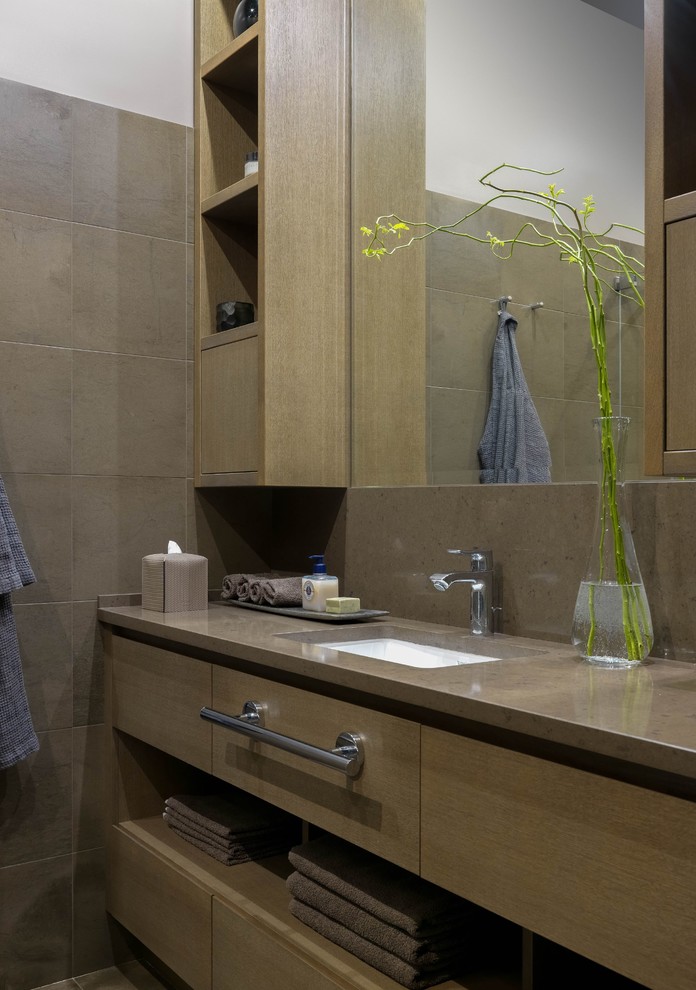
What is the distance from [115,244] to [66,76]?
39 cm

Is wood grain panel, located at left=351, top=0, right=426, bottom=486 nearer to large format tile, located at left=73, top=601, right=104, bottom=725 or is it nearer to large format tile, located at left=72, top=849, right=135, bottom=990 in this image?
large format tile, located at left=73, top=601, right=104, bottom=725

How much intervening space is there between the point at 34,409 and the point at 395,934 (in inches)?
52.9

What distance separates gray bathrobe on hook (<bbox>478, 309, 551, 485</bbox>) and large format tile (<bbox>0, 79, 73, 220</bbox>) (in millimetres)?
1060

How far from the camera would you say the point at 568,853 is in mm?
958

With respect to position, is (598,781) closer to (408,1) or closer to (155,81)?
(408,1)

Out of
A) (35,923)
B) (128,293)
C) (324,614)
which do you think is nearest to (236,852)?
(324,614)

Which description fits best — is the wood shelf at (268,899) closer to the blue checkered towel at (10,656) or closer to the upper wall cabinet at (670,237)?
the blue checkered towel at (10,656)

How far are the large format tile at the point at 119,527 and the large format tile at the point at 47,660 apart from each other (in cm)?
8

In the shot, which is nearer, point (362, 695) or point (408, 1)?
point (362, 695)

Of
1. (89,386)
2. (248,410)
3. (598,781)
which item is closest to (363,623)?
(248,410)

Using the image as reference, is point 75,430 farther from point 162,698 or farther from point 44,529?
point 162,698

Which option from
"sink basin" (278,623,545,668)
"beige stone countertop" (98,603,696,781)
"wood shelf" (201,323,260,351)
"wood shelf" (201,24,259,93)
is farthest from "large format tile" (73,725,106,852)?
"wood shelf" (201,24,259,93)

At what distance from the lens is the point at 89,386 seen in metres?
2.12

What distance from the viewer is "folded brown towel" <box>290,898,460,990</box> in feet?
4.19
